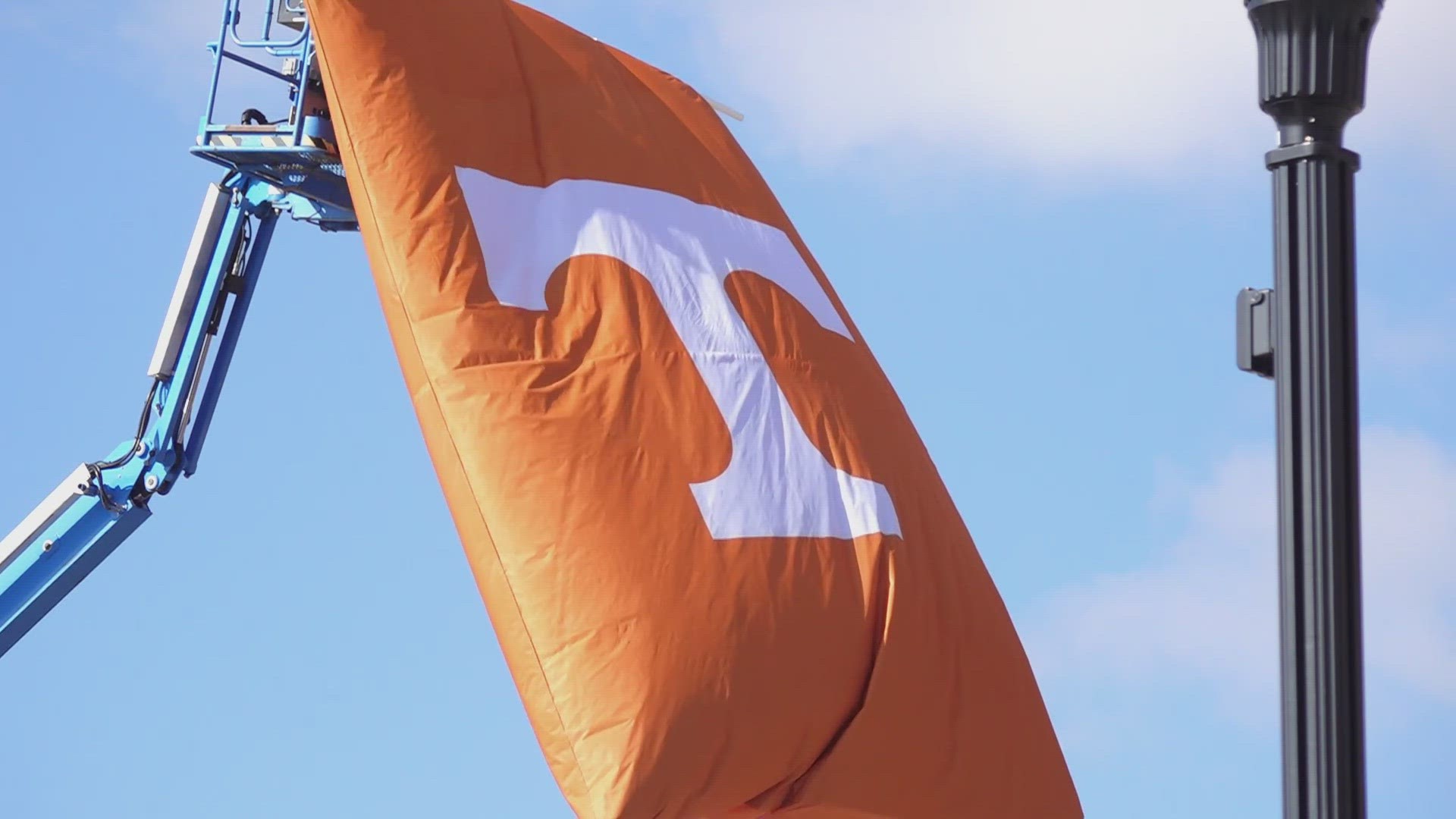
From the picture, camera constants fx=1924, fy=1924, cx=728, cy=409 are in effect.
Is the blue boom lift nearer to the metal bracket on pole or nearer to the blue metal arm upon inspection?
the blue metal arm

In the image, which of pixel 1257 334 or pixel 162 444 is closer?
pixel 1257 334

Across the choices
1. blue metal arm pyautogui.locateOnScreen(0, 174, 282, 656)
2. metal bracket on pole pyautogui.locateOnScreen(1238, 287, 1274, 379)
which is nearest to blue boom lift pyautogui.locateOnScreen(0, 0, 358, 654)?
blue metal arm pyautogui.locateOnScreen(0, 174, 282, 656)

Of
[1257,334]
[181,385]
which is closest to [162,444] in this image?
[181,385]

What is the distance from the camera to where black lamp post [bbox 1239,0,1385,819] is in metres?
3.54

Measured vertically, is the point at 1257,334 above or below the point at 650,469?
below

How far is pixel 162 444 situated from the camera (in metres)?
11.0

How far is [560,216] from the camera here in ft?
33.2

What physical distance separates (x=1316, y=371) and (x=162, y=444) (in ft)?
28.0

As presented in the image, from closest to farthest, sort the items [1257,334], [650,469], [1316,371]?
[1316,371]
[1257,334]
[650,469]

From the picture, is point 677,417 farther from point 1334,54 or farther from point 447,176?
point 1334,54

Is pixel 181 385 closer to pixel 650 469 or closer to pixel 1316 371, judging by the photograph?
pixel 650 469

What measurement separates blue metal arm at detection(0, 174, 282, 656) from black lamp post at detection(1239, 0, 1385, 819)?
26.8 feet

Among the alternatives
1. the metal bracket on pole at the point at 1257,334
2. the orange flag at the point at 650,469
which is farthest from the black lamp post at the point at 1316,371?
the orange flag at the point at 650,469

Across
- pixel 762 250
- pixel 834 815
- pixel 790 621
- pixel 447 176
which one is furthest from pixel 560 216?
pixel 834 815
